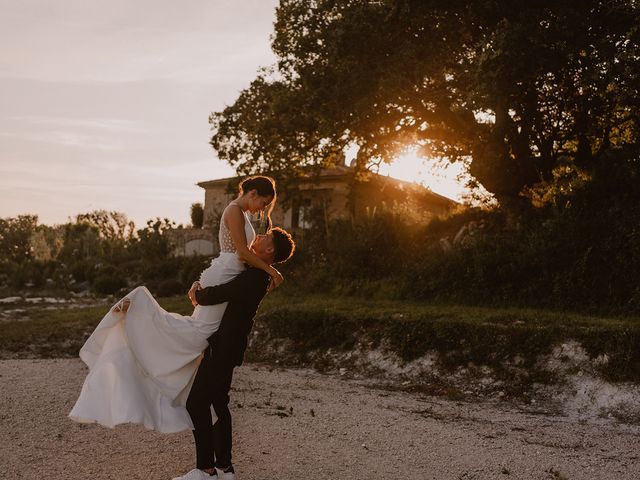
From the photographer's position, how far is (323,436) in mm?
7477

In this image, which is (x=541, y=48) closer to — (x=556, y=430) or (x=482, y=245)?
(x=482, y=245)

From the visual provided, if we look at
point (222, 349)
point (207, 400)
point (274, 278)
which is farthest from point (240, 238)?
point (207, 400)

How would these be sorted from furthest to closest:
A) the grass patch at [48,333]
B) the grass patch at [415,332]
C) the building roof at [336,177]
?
1. the building roof at [336,177]
2. the grass patch at [48,333]
3. the grass patch at [415,332]

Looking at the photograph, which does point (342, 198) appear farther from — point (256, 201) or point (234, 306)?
point (234, 306)

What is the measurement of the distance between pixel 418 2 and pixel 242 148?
26.5 feet

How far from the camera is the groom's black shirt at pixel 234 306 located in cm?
530

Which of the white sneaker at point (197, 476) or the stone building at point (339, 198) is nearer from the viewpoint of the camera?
the white sneaker at point (197, 476)

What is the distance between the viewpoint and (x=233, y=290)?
5305mm

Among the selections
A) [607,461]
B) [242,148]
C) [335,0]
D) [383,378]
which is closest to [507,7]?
[335,0]

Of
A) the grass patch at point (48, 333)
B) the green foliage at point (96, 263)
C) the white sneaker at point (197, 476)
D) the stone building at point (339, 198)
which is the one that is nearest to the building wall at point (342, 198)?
the stone building at point (339, 198)

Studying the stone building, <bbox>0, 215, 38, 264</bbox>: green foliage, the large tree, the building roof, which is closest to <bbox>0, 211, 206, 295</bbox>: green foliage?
→ <bbox>0, 215, 38, 264</bbox>: green foliage

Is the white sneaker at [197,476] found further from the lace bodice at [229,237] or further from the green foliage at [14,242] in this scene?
the green foliage at [14,242]

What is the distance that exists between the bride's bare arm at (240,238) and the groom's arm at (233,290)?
11 centimetres

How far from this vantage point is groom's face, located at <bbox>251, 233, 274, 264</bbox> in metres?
5.42
